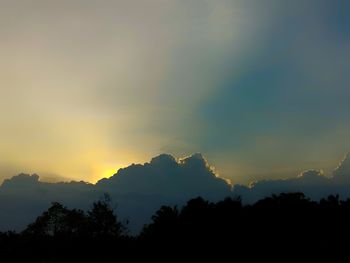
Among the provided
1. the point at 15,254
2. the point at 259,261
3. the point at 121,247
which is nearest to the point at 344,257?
the point at 259,261

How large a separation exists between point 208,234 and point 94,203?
75.6m

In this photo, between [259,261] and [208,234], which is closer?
[259,261]

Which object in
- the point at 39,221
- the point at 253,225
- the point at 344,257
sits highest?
the point at 39,221

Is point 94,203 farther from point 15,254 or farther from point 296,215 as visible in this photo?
point 296,215

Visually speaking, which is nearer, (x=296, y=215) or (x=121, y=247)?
(x=296, y=215)

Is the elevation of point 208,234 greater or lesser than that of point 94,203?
lesser

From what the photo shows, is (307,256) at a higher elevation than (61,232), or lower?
lower

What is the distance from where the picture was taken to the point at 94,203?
149m

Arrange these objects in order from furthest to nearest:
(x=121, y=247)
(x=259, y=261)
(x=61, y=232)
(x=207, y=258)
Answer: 1. (x=61, y=232)
2. (x=121, y=247)
3. (x=207, y=258)
4. (x=259, y=261)

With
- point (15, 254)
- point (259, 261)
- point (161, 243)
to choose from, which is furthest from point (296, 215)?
point (15, 254)

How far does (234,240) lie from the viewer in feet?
245

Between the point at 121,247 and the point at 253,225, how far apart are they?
2888 centimetres

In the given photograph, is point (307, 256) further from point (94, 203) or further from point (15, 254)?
point (94, 203)

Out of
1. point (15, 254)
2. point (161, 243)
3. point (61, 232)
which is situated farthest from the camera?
point (61, 232)
